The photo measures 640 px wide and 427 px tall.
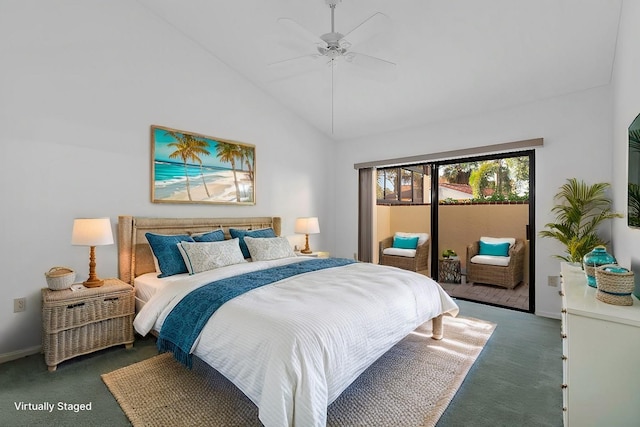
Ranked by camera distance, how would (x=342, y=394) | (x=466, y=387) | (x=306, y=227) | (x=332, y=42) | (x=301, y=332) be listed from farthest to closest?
(x=306, y=227) < (x=332, y=42) < (x=466, y=387) < (x=342, y=394) < (x=301, y=332)

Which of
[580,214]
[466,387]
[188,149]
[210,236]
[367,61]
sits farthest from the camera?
[188,149]

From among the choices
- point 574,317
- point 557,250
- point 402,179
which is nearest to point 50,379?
point 574,317

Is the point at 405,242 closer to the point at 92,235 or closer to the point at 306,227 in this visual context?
the point at 306,227

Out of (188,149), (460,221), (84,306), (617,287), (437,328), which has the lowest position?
(437,328)

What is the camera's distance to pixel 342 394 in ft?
6.97

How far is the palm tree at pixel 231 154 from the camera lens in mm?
4082

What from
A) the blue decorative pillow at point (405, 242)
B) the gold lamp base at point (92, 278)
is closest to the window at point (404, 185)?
the blue decorative pillow at point (405, 242)

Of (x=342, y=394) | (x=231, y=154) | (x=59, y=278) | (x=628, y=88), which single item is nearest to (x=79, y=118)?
(x=59, y=278)

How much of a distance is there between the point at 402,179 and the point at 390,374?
3325mm

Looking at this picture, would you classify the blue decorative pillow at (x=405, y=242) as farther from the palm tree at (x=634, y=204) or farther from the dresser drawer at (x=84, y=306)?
the dresser drawer at (x=84, y=306)

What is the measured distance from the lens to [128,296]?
2.81 metres

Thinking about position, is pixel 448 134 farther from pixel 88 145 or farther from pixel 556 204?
pixel 88 145

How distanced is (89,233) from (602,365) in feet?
11.7

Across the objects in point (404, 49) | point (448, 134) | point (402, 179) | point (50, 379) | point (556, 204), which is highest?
point (404, 49)
